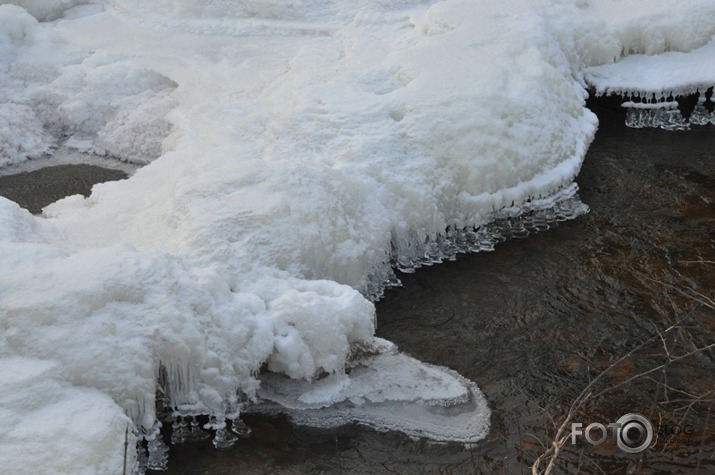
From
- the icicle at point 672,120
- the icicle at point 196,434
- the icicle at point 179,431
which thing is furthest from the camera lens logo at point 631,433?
the icicle at point 672,120

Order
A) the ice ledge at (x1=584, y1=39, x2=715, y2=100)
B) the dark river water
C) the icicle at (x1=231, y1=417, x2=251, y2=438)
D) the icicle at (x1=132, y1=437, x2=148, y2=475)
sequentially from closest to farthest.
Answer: the icicle at (x1=132, y1=437, x2=148, y2=475), the dark river water, the icicle at (x1=231, y1=417, x2=251, y2=438), the ice ledge at (x1=584, y1=39, x2=715, y2=100)

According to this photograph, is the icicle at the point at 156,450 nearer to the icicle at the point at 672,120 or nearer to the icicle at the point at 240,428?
the icicle at the point at 240,428

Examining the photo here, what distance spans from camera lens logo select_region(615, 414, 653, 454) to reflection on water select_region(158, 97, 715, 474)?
0.28ft

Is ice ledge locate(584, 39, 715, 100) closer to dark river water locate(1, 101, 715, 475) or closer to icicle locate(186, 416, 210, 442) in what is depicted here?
dark river water locate(1, 101, 715, 475)

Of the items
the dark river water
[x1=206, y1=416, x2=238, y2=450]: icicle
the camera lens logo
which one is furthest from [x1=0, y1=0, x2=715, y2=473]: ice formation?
the camera lens logo

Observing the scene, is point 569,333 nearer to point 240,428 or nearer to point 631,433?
point 631,433

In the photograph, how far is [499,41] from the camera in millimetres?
9906

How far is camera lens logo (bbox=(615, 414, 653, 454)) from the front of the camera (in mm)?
5215

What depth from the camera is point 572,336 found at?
22.2 ft

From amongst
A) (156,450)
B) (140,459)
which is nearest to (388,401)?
(156,450)

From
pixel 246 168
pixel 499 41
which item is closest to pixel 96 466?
pixel 246 168

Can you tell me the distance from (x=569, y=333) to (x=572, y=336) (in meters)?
0.05

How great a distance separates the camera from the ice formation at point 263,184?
5598 mm

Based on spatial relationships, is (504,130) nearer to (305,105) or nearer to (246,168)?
(305,105)
